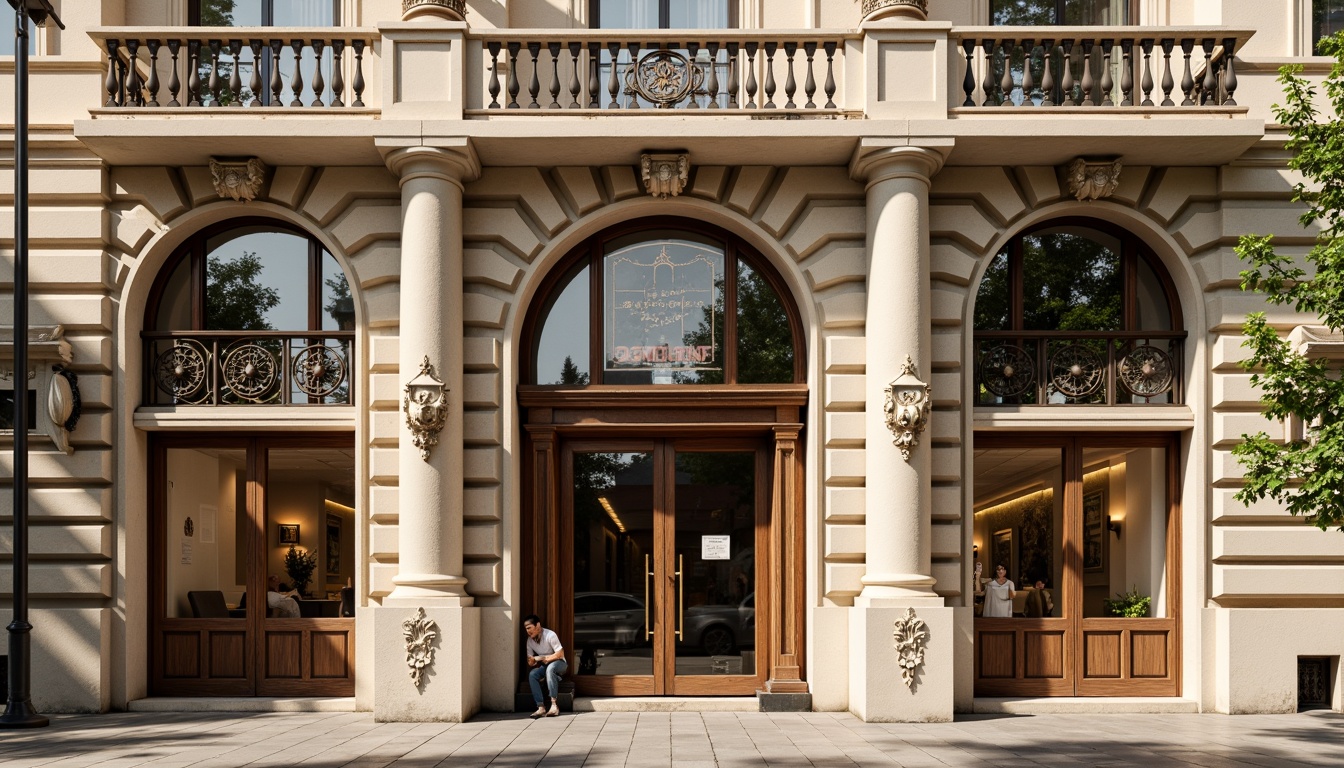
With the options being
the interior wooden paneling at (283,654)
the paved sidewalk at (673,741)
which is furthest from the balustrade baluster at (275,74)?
the paved sidewalk at (673,741)

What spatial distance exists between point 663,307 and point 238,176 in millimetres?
5617

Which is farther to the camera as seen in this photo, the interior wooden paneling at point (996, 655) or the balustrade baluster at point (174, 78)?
the interior wooden paneling at point (996, 655)

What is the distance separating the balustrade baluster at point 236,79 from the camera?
1603 cm

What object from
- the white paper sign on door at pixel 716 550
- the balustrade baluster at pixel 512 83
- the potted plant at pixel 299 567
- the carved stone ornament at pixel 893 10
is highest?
the carved stone ornament at pixel 893 10

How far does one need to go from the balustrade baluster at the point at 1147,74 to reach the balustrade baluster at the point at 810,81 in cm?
405

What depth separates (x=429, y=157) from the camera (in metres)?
15.5

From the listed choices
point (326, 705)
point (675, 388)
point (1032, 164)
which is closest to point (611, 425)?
point (675, 388)

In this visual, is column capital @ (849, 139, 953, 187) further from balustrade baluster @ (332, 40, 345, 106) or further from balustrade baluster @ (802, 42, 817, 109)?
balustrade baluster @ (332, 40, 345, 106)

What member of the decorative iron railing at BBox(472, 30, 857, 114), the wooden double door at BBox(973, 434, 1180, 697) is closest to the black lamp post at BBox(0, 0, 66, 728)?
the decorative iron railing at BBox(472, 30, 857, 114)

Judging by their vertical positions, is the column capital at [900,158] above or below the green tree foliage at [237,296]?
above

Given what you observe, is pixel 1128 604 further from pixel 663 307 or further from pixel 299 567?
pixel 299 567

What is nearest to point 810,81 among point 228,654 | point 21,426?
point 21,426

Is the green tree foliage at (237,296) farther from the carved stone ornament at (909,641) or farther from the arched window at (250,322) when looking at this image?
the carved stone ornament at (909,641)

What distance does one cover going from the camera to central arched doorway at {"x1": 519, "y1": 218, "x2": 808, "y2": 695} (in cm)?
1648
